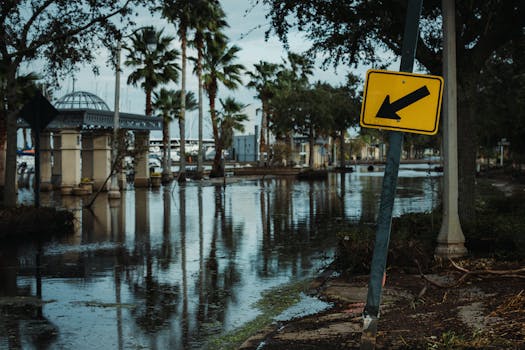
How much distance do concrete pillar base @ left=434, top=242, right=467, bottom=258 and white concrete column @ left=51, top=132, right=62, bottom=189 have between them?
96.2 ft

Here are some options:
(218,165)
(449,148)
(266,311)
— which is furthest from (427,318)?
(218,165)

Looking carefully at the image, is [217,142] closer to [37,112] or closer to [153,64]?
[153,64]

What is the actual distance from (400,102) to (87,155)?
34.3m

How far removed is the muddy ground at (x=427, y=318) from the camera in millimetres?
5785

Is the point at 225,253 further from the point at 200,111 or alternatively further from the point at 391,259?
the point at 200,111

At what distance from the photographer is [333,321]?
7.36m

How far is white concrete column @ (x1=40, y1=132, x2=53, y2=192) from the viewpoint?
119 ft

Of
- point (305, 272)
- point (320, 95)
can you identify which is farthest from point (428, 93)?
point (320, 95)

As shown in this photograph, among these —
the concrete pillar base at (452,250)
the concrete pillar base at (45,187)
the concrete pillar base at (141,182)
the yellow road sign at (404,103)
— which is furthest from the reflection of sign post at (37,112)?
the concrete pillar base at (141,182)

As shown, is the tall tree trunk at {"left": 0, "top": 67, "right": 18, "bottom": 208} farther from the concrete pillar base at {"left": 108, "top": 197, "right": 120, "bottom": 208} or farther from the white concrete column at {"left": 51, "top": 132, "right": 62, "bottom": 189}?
the white concrete column at {"left": 51, "top": 132, "right": 62, "bottom": 189}

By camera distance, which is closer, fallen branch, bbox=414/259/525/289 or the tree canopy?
fallen branch, bbox=414/259/525/289

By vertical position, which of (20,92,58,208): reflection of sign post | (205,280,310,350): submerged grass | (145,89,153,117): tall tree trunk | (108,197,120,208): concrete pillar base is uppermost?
(145,89,153,117): tall tree trunk

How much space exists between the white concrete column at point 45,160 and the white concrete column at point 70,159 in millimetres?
2825

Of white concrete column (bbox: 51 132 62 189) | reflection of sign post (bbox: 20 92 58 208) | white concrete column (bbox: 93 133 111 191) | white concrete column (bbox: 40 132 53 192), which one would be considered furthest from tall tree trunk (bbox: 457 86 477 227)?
white concrete column (bbox: 51 132 62 189)
